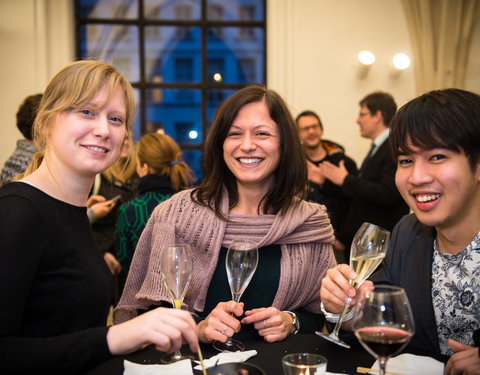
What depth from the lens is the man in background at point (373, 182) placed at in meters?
4.04

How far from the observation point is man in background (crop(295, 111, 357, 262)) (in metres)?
4.57

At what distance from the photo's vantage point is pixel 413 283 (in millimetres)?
1772

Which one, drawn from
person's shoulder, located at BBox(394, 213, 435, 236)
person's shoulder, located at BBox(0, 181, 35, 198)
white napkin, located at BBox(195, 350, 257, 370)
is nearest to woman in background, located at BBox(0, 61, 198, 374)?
person's shoulder, located at BBox(0, 181, 35, 198)

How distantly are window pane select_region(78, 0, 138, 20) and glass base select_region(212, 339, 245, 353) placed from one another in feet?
17.5

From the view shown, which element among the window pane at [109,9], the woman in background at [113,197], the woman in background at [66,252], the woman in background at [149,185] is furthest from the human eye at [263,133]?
the window pane at [109,9]

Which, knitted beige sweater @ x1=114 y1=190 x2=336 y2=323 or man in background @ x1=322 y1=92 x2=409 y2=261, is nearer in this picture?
knitted beige sweater @ x1=114 y1=190 x2=336 y2=323

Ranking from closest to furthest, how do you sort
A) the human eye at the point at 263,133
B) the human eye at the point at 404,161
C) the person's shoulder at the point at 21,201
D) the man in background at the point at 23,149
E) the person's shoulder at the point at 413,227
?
the person's shoulder at the point at 21,201 < the human eye at the point at 404,161 < the person's shoulder at the point at 413,227 < the human eye at the point at 263,133 < the man in background at the point at 23,149

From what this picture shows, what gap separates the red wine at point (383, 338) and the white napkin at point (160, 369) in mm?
476

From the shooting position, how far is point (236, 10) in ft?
20.7

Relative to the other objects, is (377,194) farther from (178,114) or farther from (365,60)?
(178,114)

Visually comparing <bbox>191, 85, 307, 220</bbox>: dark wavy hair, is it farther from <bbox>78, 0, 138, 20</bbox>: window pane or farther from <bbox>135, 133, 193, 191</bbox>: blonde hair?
<bbox>78, 0, 138, 20</bbox>: window pane

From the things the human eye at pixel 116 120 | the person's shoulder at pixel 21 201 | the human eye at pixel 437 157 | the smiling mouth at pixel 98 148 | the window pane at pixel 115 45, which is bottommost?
the person's shoulder at pixel 21 201

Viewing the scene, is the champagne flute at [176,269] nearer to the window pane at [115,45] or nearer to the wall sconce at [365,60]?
the wall sconce at [365,60]

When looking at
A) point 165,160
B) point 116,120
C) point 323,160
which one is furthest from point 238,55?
point 116,120
